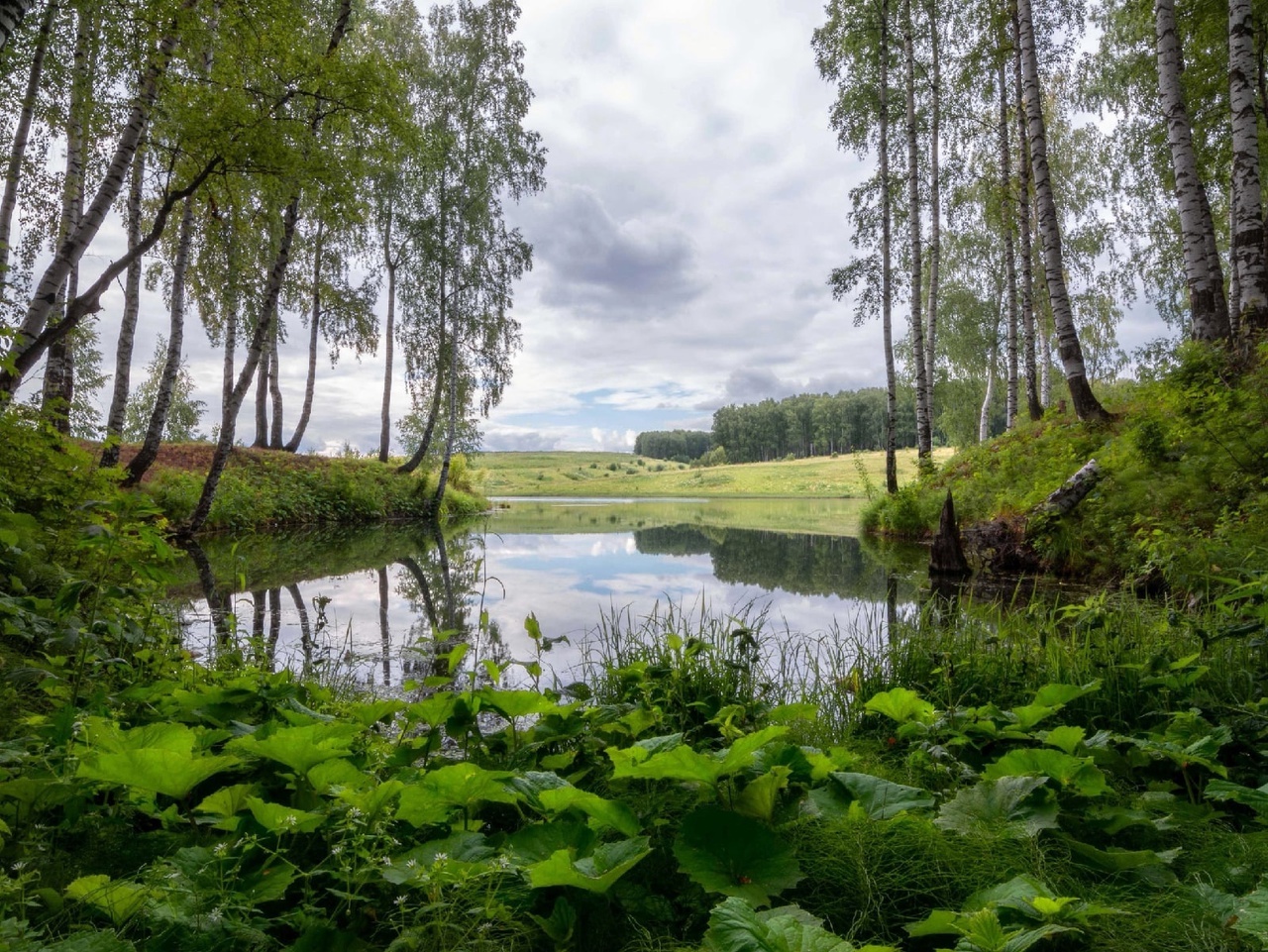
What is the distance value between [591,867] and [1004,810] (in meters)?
0.98

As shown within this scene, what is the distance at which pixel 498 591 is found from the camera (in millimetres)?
6926

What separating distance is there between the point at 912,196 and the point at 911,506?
5.98m

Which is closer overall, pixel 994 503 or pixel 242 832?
pixel 242 832

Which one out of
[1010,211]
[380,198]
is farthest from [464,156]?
[1010,211]

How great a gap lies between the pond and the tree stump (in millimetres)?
311

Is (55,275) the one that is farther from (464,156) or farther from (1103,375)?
(1103,375)

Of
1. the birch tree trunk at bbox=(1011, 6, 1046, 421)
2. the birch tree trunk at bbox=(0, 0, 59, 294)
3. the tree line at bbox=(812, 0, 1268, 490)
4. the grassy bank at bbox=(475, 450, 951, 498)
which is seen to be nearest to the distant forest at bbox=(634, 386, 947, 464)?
the grassy bank at bbox=(475, 450, 951, 498)

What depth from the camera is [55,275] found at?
5289 millimetres

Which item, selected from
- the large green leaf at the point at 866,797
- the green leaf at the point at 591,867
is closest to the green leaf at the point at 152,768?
the green leaf at the point at 591,867

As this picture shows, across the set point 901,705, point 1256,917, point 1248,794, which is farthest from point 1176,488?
point 1256,917

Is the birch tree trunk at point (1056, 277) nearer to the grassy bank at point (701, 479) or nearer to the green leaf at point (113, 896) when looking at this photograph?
the green leaf at point (113, 896)

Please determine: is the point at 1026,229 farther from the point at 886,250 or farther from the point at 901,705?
the point at 901,705

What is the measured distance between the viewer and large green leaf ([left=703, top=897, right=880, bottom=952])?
2.94 feet

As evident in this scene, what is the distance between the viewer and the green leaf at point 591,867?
1085 mm
